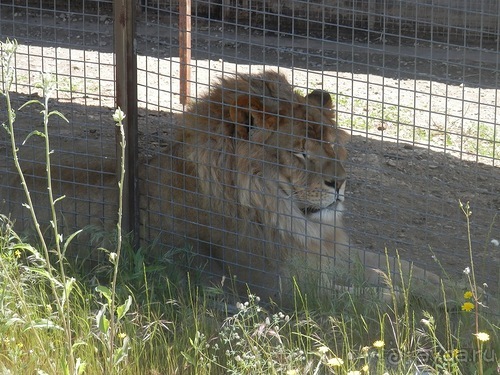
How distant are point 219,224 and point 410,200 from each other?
7.39ft

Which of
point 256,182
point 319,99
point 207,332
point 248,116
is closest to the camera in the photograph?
point 207,332

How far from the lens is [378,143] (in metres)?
7.91

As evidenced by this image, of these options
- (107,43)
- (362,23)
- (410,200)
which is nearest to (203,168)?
(410,200)

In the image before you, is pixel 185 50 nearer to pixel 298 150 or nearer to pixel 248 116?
pixel 248 116

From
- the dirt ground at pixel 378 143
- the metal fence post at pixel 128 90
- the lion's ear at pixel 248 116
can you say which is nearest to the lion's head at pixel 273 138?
the lion's ear at pixel 248 116

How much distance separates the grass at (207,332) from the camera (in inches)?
145

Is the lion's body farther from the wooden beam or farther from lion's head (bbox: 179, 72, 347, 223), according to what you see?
the wooden beam

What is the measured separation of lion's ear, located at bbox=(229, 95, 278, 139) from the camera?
4.81 m

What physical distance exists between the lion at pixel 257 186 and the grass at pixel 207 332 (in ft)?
0.63

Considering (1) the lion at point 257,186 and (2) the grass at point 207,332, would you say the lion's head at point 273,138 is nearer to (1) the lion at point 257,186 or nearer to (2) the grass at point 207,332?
(1) the lion at point 257,186

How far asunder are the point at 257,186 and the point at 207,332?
0.99m

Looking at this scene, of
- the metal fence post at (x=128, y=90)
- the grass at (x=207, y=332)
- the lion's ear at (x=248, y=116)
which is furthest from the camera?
the metal fence post at (x=128, y=90)

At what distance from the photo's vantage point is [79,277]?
495 centimetres

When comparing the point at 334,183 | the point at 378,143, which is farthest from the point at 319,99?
the point at 378,143
